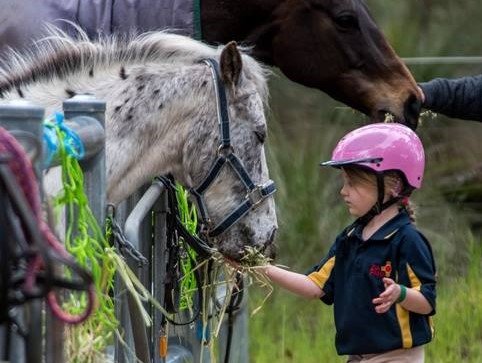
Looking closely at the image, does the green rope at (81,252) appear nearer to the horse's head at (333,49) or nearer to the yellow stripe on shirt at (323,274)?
the yellow stripe on shirt at (323,274)

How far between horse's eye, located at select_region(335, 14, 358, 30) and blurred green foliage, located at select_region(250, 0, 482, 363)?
2.65 ft

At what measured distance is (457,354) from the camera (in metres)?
6.95

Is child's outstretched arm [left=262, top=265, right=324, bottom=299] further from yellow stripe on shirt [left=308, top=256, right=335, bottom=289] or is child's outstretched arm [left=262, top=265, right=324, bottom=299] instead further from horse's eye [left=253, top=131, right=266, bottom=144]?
horse's eye [left=253, top=131, right=266, bottom=144]

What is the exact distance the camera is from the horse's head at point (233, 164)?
14.6ft

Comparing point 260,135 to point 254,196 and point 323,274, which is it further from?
point 323,274

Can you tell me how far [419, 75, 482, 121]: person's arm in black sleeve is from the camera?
5930 millimetres

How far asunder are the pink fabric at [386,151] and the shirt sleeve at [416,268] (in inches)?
8.6

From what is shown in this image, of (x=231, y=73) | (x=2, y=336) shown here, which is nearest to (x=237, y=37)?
(x=231, y=73)

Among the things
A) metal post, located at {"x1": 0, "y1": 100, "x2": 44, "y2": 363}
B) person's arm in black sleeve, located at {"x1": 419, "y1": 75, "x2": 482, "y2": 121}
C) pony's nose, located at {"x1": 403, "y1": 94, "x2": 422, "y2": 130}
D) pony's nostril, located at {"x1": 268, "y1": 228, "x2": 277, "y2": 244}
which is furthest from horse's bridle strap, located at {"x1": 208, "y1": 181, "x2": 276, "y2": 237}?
pony's nose, located at {"x1": 403, "y1": 94, "x2": 422, "y2": 130}

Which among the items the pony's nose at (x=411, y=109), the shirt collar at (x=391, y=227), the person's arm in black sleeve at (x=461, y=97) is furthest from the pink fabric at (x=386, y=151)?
the pony's nose at (x=411, y=109)

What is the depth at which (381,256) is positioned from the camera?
4.23m

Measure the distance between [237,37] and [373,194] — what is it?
270 cm

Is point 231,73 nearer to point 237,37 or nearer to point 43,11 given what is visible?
point 43,11

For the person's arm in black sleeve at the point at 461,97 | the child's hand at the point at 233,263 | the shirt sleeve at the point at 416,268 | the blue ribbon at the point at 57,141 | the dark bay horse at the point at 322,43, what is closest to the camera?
the blue ribbon at the point at 57,141
